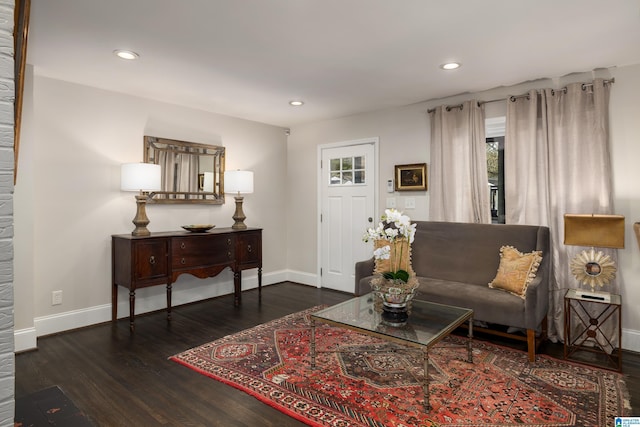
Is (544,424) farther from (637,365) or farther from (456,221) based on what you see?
(456,221)

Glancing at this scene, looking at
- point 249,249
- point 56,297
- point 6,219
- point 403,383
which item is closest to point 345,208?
point 249,249

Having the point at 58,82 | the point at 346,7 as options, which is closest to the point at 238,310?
the point at 58,82

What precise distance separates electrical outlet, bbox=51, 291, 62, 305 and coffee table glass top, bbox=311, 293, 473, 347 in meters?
2.50

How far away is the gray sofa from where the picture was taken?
2.84 m

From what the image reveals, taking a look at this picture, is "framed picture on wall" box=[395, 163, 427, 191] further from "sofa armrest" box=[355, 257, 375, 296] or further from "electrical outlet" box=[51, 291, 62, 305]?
"electrical outlet" box=[51, 291, 62, 305]

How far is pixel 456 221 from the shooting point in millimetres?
3922

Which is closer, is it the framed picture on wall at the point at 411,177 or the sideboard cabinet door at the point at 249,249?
the framed picture on wall at the point at 411,177

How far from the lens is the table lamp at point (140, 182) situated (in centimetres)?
364

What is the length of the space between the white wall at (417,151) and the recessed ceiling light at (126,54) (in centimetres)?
274

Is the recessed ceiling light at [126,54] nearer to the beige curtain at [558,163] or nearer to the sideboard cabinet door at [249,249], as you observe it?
the sideboard cabinet door at [249,249]

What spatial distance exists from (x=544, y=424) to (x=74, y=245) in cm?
395

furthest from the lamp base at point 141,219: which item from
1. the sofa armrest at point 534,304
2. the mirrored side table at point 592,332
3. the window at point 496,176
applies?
the mirrored side table at point 592,332

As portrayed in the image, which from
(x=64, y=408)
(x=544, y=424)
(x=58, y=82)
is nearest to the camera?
(x=64, y=408)

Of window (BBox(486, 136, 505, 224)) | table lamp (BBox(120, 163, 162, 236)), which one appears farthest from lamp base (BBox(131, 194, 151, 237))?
window (BBox(486, 136, 505, 224))
